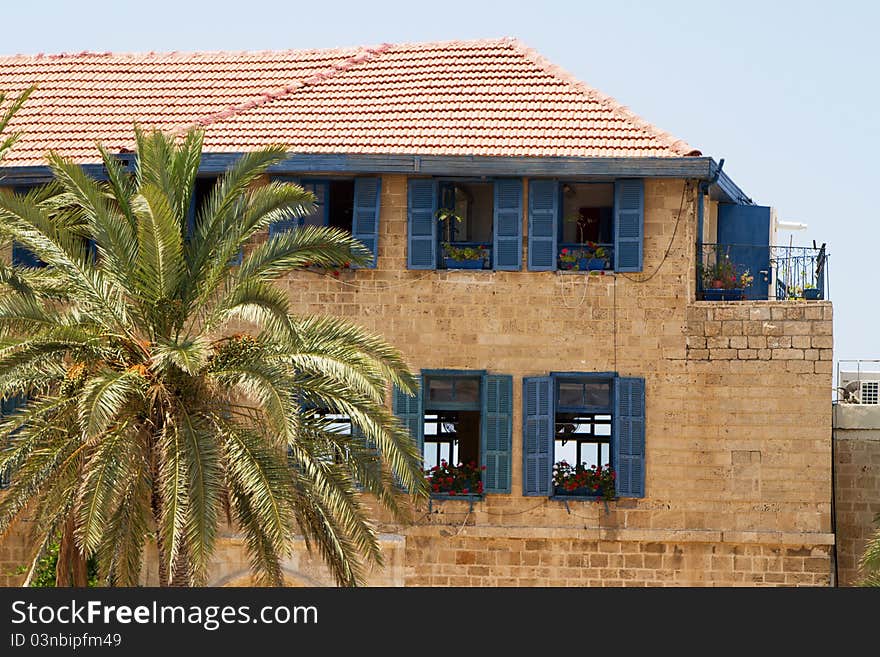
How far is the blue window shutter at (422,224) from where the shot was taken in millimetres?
28000

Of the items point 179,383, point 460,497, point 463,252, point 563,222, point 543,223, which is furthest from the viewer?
point 563,222

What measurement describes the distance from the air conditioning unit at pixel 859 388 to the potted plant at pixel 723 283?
2.55m

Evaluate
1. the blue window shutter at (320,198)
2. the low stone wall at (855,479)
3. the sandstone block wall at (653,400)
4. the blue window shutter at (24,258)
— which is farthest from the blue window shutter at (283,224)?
the low stone wall at (855,479)

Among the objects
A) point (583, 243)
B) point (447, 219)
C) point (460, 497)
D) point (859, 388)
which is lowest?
point (460, 497)

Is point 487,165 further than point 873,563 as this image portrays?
Yes

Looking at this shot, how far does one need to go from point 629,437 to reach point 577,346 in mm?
1513

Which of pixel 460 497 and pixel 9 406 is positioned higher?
pixel 9 406

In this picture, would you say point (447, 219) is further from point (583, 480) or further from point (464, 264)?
point (583, 480)

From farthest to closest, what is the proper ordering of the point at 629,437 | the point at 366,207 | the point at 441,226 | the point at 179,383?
the point at 441,226, the point at 366,207, the point at 629,437, the point at 179,383

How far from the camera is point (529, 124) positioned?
28.7 metres

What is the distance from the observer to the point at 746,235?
30156 millimetres

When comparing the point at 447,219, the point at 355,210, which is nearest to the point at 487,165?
the point at 447,219
